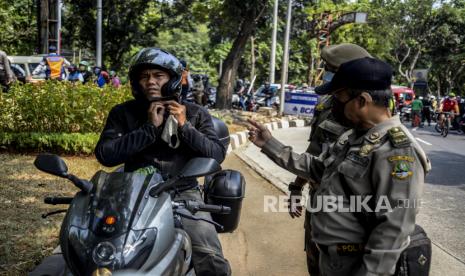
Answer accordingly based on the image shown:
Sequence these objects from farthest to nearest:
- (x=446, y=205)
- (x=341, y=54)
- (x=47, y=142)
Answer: (x=47, y=142) → (x=446, y=205) → (x=341, y=54)

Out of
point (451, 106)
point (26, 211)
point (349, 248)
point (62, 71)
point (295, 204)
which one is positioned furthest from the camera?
point (451, 106)

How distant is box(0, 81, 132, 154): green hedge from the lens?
7.28 m

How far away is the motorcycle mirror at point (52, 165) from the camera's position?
1999 mm

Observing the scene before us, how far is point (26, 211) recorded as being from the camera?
4.55 meters

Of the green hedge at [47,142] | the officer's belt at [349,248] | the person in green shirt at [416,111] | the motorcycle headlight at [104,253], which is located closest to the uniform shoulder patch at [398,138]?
the officer's belt at [349,248]

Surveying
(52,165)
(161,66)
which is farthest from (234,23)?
(52,165)

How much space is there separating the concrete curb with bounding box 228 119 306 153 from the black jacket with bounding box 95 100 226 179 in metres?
6.83

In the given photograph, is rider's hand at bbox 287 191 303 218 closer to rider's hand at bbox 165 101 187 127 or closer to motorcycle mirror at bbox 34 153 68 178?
rider's hand at bbox 165 101 187 127

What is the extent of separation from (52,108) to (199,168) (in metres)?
5.86

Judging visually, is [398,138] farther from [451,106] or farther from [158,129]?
[451,106]

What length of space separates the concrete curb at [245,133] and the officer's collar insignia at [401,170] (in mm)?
8025

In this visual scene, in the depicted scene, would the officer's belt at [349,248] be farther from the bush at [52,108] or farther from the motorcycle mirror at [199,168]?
the bush at [52,108]

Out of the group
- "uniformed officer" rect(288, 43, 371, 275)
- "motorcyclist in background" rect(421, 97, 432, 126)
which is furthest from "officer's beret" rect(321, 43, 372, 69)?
"motorcyclist in background" rect(421, 97, 432, 126)

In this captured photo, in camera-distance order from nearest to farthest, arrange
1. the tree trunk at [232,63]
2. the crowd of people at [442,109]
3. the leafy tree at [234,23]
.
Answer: the leafy tree at [234,23] → the tree trunk at [232,63] → the crowd of people at [442,109]
